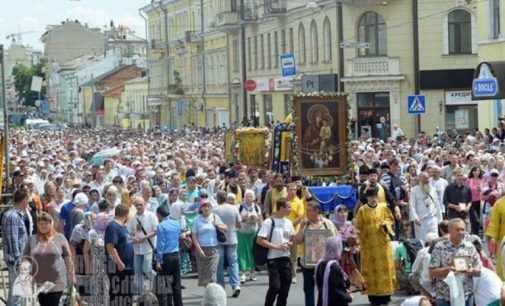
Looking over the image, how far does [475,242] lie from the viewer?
498 inches

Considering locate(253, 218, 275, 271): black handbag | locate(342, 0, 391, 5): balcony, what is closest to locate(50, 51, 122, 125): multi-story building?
locate(342, 0, 391, 5): balcony

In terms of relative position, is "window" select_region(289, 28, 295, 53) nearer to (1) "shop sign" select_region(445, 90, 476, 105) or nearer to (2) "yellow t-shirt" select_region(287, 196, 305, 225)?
(1) "shop sign" select_region(445, 90, 476, 105)

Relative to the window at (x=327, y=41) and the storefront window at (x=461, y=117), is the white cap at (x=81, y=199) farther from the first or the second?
the window at (x=327, y=41)

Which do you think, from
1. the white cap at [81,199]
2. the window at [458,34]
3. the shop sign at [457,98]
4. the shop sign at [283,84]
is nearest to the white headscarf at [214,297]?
the white cap at [81,199]

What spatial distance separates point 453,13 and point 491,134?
16574 mm

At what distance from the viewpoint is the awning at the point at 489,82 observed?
32500 millimetres

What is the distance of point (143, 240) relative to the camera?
53.1 ft

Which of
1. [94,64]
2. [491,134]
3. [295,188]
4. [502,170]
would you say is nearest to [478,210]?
[502,170]

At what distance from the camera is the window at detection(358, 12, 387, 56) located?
51938 mm

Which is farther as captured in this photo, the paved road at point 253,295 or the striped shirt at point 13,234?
the paved road at point 253,295

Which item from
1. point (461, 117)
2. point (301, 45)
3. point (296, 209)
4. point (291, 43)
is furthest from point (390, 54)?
point (296, 209)

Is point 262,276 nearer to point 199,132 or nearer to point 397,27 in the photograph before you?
point 397,27

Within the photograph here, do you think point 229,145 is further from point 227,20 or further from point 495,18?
point 227,20

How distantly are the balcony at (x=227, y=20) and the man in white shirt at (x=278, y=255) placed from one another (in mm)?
56449
